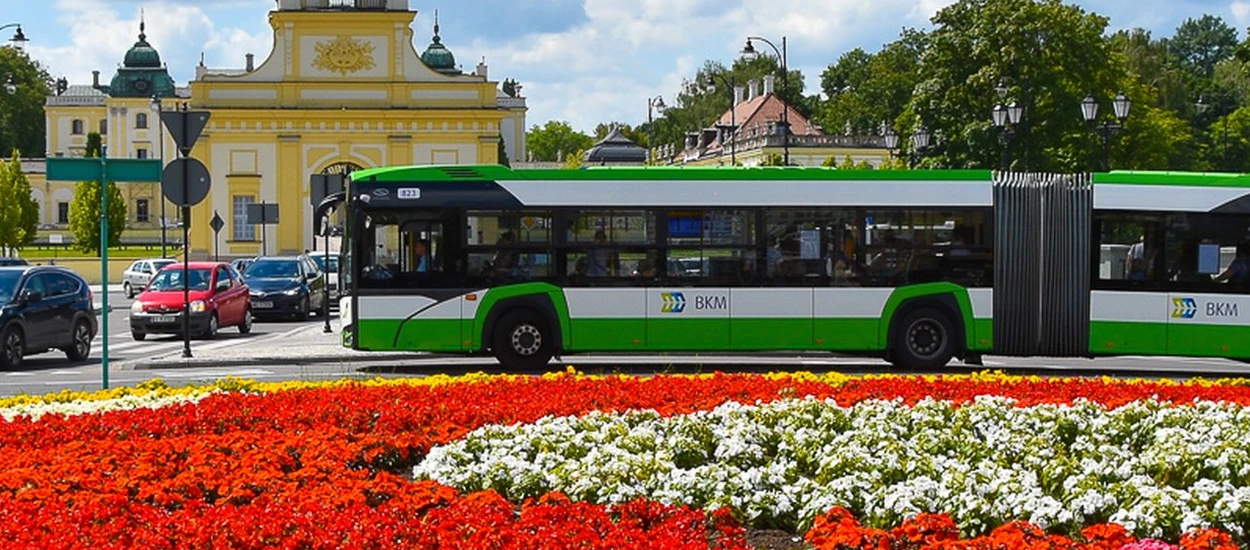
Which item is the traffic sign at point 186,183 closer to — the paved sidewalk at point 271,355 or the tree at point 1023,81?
→ the paved sidewalk at point 271,355

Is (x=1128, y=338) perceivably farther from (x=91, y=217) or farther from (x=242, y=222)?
(x=91, y=217)

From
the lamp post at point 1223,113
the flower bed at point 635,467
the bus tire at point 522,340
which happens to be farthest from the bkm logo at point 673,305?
the lamp post at point 1223,113

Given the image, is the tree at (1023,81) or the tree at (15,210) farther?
the tree at (15,210)

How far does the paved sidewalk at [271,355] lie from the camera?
81.8 feet

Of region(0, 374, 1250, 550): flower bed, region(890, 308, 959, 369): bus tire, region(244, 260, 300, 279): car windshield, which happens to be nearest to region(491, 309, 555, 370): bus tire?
region(890, 308, 959, 369): bus tire

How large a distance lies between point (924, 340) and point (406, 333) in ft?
22.4

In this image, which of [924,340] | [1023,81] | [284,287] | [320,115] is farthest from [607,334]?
[320,115]

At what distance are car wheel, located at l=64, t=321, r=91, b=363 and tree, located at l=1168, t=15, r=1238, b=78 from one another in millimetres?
156591

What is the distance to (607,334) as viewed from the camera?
2277 cm

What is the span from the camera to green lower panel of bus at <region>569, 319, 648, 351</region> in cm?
2273

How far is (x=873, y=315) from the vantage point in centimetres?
2270

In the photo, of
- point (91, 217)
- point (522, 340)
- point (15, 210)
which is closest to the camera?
point (522, 340)

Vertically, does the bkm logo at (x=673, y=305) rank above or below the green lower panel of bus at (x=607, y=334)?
above

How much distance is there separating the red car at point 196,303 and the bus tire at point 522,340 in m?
11.5
